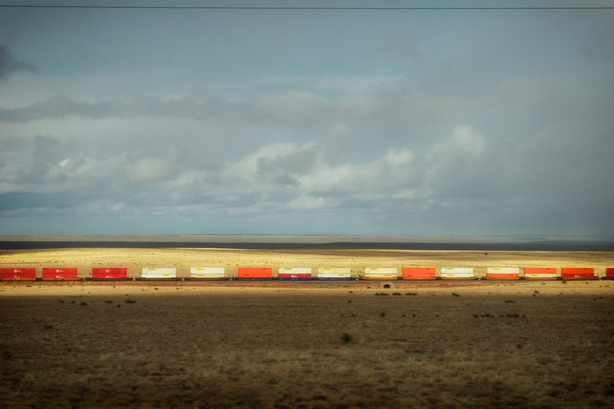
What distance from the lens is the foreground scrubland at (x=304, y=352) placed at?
48.4ft

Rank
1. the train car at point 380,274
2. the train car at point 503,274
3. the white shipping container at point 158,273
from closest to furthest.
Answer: the white shipping container at point 158,273, the train car at point 380,274, the train car at point 503,274

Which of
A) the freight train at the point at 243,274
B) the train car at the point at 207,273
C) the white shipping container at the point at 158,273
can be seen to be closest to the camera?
the freight train at the point at 243,274

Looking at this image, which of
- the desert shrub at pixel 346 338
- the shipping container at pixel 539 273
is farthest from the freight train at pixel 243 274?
the desert shrub at pixel 346 338

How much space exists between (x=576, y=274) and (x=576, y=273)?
12 centimetres

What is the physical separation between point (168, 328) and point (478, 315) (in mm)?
16647

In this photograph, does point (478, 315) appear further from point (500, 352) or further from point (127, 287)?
point (127, 287)

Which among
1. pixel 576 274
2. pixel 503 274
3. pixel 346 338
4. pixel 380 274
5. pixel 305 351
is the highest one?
pixel 380 274

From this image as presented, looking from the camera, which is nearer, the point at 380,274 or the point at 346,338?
the point at 346,338

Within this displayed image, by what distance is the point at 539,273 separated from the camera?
5475cm

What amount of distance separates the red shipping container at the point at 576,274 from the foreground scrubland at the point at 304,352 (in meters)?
18.9

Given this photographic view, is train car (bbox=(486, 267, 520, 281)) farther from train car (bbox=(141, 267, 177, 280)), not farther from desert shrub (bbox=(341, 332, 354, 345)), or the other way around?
desert shrub (bbox=(341, 332, 354, 345))

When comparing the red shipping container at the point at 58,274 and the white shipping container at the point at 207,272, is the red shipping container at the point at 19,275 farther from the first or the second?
the white shipping container at the point at 207,272

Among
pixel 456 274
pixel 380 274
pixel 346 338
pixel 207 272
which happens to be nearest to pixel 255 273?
pixel 207 272

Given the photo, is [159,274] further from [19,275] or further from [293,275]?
[19,275]
